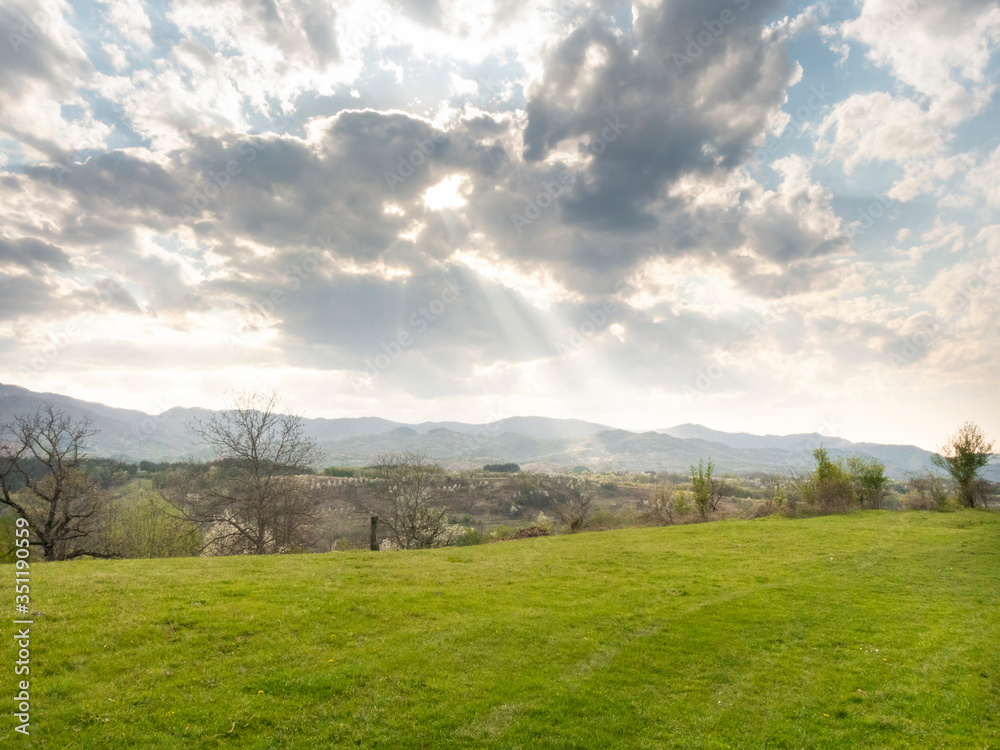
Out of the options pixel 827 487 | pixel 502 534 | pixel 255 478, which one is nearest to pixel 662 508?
pixel 827 487

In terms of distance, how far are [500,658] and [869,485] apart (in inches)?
2746

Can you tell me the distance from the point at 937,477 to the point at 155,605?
88.9m

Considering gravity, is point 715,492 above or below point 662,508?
above

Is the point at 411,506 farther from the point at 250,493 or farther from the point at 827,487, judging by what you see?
the point at 827,487

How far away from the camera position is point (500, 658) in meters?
13.8

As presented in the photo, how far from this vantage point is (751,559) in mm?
28391

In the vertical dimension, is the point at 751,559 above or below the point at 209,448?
below

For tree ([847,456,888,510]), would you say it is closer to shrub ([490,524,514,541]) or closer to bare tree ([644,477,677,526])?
bare tree ([644,477,677,526])

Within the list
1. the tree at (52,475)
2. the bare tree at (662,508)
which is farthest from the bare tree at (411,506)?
the bare tree at (662,508)

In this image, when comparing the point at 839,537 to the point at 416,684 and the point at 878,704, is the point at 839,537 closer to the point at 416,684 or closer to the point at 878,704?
the point at 878,704

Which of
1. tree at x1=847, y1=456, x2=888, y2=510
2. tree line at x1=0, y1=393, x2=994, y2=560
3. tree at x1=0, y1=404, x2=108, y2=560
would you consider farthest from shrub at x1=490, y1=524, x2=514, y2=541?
tree at x1=847, y1=456, x2=888, y2=510

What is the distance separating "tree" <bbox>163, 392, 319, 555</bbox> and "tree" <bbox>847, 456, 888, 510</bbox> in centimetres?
6993

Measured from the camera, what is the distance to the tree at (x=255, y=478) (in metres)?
39.5

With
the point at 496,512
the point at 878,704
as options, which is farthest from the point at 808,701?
the point at 496,512
